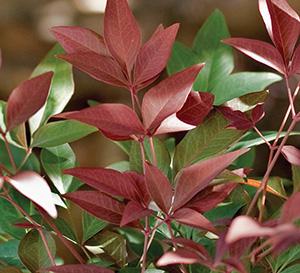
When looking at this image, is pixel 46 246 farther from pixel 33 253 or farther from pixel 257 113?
pixel 257 113

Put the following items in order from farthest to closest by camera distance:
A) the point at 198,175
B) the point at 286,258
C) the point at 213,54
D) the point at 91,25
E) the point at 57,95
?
the point at 91,25 → the point at 213,54 → the point at 57,95 → the point at 286,258 → the point at 198,175

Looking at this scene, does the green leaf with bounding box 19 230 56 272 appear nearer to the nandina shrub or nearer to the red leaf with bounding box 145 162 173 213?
the nandina shrub

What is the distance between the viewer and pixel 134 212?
361 mm

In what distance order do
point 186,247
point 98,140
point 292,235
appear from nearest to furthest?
point 292,235 → point 186,247 → point 98,140

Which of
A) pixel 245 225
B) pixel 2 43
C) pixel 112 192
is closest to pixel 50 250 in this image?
pixel 112 192

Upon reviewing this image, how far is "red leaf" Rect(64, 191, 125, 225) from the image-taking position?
1.31 feet

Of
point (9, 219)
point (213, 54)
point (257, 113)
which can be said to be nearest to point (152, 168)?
point (257, 113)

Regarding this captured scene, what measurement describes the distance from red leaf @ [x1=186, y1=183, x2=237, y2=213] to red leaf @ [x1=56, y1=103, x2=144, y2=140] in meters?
0.05

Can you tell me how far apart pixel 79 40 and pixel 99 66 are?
1.2 inches

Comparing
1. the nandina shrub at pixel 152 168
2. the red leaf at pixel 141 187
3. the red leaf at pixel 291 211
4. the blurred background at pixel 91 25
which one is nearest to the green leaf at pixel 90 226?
the nandina shrub at pixel 152 168

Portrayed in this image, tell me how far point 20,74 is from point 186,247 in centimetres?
170

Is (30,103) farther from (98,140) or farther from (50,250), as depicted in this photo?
(98,140)

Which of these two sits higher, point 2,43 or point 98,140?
point 2,43

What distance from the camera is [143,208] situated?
37 cm
